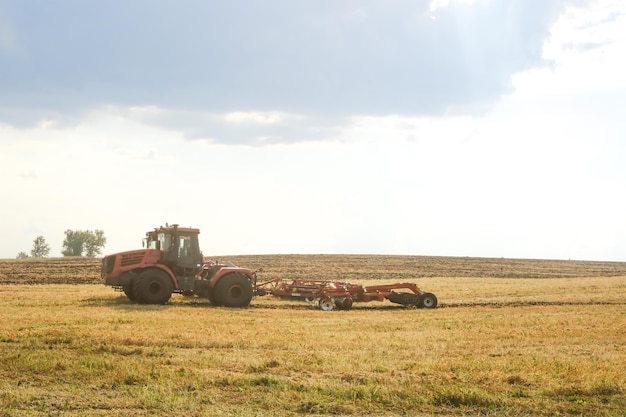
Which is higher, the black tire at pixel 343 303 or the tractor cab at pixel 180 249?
the tractor cab at pixel 180 249

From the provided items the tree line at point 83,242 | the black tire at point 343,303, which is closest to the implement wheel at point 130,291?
the black tire at point 343,303

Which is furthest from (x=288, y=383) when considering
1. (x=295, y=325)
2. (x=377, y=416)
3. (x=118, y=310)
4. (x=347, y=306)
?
(x=347, y=306)

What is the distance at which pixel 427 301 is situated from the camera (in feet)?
81.8

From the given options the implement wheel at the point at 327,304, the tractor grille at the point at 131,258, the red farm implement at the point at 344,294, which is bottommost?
the implement wheel at the point at 327,304

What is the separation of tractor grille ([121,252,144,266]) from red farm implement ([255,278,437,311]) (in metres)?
4.55

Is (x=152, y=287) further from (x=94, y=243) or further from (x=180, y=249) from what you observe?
(x=94, y=243)

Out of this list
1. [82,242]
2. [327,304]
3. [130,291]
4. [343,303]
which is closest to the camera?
[130,291]

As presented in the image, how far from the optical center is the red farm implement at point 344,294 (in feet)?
79.3

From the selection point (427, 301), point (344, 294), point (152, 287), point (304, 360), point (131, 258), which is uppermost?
point (131, 258)

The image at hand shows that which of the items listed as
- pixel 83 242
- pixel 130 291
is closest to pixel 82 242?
pixel 83 242

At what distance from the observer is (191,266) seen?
78.5ft

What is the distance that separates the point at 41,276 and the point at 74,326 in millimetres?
24504

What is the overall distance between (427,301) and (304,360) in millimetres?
13008

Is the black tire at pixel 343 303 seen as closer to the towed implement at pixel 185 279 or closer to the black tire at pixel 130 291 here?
the towed implement at pixel 185 279
